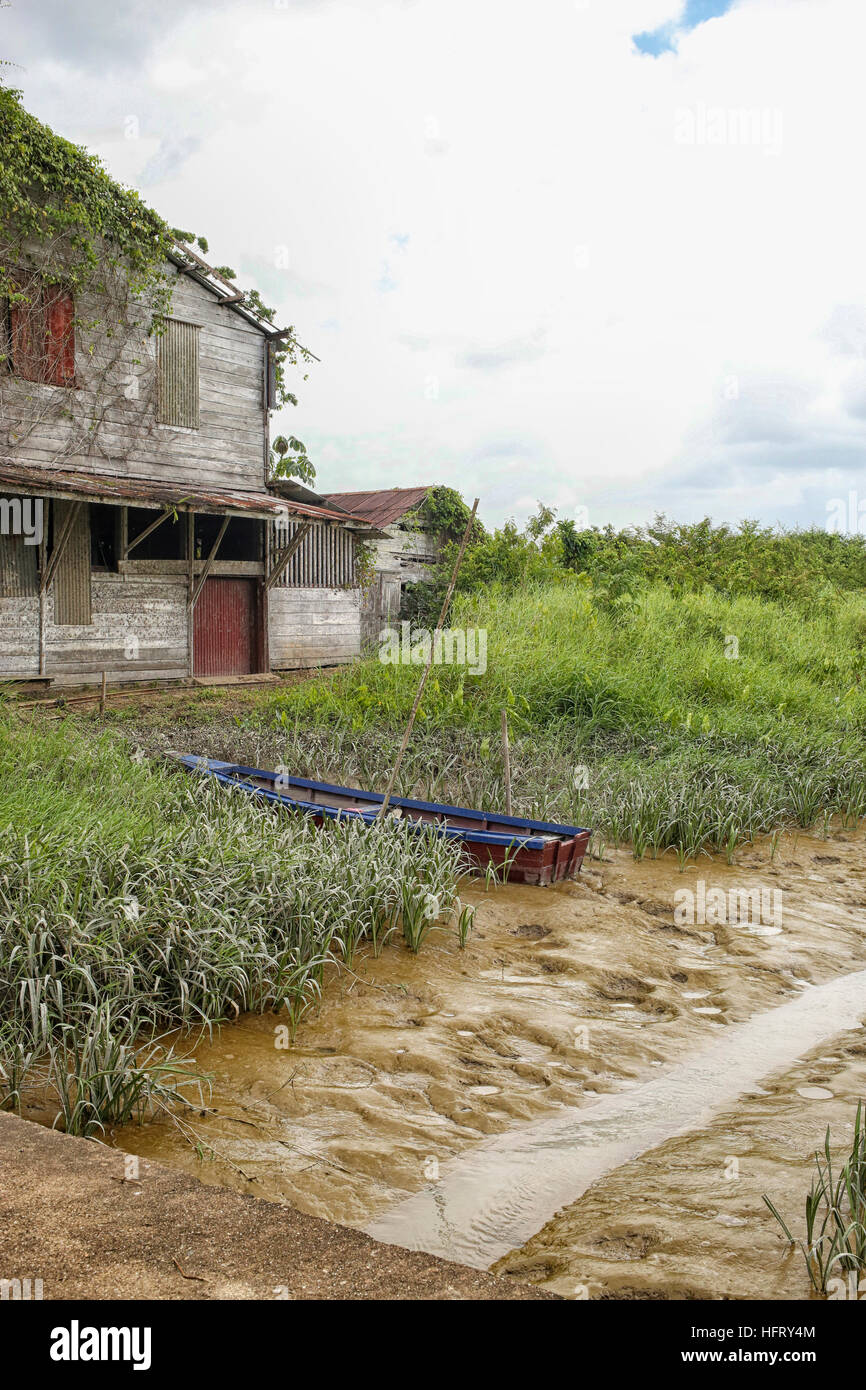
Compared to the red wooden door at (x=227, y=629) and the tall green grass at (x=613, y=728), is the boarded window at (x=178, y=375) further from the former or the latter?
the tall green grass at (x=613, y=728)

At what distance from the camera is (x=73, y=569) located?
1402 cm

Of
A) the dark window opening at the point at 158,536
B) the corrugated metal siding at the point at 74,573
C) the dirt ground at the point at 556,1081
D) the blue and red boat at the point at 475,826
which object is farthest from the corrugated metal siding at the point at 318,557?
the dirt ground at the point at 556,1081

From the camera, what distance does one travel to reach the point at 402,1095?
15.0ft

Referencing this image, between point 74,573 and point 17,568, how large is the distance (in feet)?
2.94

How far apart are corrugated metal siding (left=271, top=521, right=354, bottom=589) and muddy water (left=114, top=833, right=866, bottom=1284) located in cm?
1062

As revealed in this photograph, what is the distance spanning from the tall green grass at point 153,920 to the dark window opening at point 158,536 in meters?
8.30

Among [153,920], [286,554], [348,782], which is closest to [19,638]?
[286,554]

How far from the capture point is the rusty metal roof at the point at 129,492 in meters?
12.2

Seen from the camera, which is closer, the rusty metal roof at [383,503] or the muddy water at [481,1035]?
the muddy water at [481,1035]

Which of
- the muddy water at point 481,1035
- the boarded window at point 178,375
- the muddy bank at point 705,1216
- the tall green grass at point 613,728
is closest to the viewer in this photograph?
the muddy bank at point 705,1216

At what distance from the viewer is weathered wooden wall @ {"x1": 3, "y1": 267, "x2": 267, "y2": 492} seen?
13969 mm

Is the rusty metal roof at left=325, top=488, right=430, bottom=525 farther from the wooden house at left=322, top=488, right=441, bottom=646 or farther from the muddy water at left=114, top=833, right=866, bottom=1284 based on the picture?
the muddy water at left=114, top=833, right=866, bottom=1284

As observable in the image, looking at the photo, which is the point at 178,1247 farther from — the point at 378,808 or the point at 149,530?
the point at 149,530
